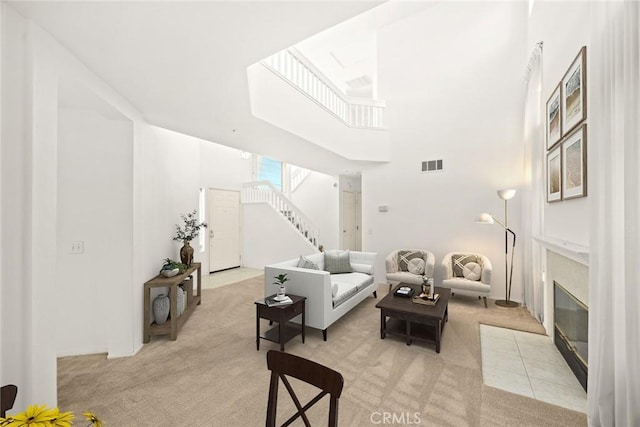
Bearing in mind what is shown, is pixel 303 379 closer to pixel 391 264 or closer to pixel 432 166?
pixel 391 264

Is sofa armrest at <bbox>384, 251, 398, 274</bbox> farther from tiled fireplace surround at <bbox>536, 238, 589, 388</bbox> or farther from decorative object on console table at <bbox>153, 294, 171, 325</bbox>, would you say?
decorative object on console table at <bbox>153, 294, 171, 325</bbox>

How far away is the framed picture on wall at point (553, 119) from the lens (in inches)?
109

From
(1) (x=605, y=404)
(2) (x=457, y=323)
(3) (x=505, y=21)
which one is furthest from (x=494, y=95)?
(1) (x=605, y=404)

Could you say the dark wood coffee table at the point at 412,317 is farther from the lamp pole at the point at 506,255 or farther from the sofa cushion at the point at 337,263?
the lamp pole at the point at 506,255

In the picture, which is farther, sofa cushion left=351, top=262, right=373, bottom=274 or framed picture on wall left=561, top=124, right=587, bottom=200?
sofa cushion left=351, top=262, right=373, bottom=274

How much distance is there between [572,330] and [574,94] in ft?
A: 7.19

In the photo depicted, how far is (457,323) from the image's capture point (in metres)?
3.57

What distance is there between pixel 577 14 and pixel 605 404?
10.3 feet

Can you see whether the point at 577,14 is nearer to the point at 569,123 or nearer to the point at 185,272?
the point at 569,123

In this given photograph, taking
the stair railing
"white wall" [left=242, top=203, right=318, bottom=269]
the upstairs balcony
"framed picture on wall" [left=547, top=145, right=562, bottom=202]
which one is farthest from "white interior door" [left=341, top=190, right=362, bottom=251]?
"framed picture on wall" [left=547, top=145, right=562, bottom=202]

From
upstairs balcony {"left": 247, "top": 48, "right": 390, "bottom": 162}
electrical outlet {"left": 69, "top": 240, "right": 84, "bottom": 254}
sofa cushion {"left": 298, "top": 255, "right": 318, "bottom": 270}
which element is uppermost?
upstairs balcony {"left": 247, "top": 48, "right": 390, "bottom": 162}

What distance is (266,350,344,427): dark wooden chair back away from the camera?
3.30 feet

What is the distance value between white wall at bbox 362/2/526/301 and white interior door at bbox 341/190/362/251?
179 centimetres

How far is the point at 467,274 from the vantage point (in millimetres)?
4480
